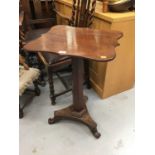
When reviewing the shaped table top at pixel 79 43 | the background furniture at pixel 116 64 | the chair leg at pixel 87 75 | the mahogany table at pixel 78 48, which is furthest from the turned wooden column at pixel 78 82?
the chair leg at pixel 87 75

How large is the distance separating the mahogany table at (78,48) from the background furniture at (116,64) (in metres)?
0.32

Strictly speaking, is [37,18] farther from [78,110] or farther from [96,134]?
[96,134]

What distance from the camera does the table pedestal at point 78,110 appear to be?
1816mm

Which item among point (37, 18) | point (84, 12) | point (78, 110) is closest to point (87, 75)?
point (78, 110)

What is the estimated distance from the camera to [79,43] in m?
1.54

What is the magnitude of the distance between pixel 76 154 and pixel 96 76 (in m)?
0.99

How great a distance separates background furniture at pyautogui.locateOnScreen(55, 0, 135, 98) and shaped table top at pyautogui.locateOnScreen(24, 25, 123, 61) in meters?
0.33

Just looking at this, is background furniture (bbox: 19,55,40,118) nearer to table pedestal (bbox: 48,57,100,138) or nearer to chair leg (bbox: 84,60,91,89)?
table pedestal (bbox: 48,57,100,138)

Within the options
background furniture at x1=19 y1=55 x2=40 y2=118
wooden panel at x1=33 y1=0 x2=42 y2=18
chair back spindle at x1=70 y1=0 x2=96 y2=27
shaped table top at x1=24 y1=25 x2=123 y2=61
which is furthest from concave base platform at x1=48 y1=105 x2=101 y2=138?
wooden panel at x1=33 y1=0 x2=42 y2=18

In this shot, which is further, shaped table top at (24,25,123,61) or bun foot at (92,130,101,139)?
bun foot at (92,130,101,139)

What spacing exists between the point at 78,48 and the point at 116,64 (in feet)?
2.89

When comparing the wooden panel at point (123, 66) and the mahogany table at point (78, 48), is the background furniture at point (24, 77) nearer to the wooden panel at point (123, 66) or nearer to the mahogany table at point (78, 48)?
the mahogany table at point (78, 48)

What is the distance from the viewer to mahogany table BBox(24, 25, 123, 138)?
1396mm
